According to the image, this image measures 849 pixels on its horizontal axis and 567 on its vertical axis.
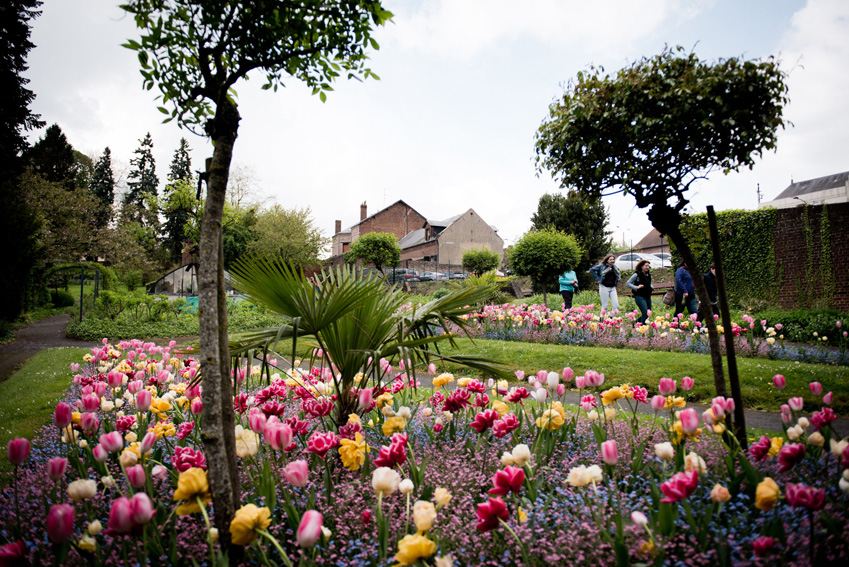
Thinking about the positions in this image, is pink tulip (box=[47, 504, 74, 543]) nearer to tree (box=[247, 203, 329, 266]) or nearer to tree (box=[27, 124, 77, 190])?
tree (box=[247, 203, 329, 266])

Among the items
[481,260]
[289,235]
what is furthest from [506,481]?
[289,235]

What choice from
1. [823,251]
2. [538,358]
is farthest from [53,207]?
[823,251]

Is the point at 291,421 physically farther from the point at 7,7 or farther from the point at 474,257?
the point at 474,257

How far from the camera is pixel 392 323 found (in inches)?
108

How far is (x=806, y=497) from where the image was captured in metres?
1.33

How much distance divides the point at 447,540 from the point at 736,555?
1019mm

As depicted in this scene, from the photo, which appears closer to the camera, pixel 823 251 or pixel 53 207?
pixel 823 251

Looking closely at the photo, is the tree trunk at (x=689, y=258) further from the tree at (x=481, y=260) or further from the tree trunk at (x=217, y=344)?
the tree at (x=481, y=260)

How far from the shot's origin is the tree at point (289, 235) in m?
36.1

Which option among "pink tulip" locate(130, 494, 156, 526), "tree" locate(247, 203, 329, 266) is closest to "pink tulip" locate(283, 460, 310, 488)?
"pink tulip" locate(130, 494, 156, 526)

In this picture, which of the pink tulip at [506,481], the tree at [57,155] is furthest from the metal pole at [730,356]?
the tree at [57,155]

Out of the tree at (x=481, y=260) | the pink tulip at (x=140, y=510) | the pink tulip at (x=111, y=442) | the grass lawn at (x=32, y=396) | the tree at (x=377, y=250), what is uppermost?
the tree at (x=377, y=250)

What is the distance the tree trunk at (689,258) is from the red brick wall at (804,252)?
443 inches

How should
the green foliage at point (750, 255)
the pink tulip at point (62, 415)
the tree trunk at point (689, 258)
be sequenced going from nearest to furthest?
the pink tulip at point (62, 415), the tree trunk at point (689, 258), the green foliage at point (750, 255)
